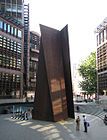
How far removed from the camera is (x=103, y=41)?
6272 centimetres

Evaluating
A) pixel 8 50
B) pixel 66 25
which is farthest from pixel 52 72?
pixel 8 50

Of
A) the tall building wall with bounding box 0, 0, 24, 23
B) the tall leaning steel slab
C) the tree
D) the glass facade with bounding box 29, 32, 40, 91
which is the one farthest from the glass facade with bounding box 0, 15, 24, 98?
the tree

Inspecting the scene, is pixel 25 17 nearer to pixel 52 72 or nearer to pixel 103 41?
pixel 103 41

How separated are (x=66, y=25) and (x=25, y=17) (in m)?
34.5

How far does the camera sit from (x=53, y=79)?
101 ft

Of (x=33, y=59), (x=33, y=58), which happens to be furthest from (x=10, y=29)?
(x=33, y=58)

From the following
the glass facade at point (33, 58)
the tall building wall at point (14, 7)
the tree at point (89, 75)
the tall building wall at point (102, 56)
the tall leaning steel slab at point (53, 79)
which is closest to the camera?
the tall leaning steel slab at point (53, 79)

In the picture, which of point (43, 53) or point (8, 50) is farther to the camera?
point (8, 50)

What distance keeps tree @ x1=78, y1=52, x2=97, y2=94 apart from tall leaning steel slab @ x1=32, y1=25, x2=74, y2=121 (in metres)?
42.3

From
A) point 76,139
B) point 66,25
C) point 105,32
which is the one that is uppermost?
point 105,32

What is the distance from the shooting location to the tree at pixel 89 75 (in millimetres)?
74625

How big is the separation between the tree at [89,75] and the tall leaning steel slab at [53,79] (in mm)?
42299

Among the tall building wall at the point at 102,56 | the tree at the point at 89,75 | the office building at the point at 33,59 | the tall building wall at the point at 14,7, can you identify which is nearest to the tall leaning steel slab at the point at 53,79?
the tall building wall at the point at 102,56

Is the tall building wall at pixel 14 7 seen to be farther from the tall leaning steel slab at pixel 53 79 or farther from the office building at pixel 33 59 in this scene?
the tall leaning steel slab at pixel 53 79
